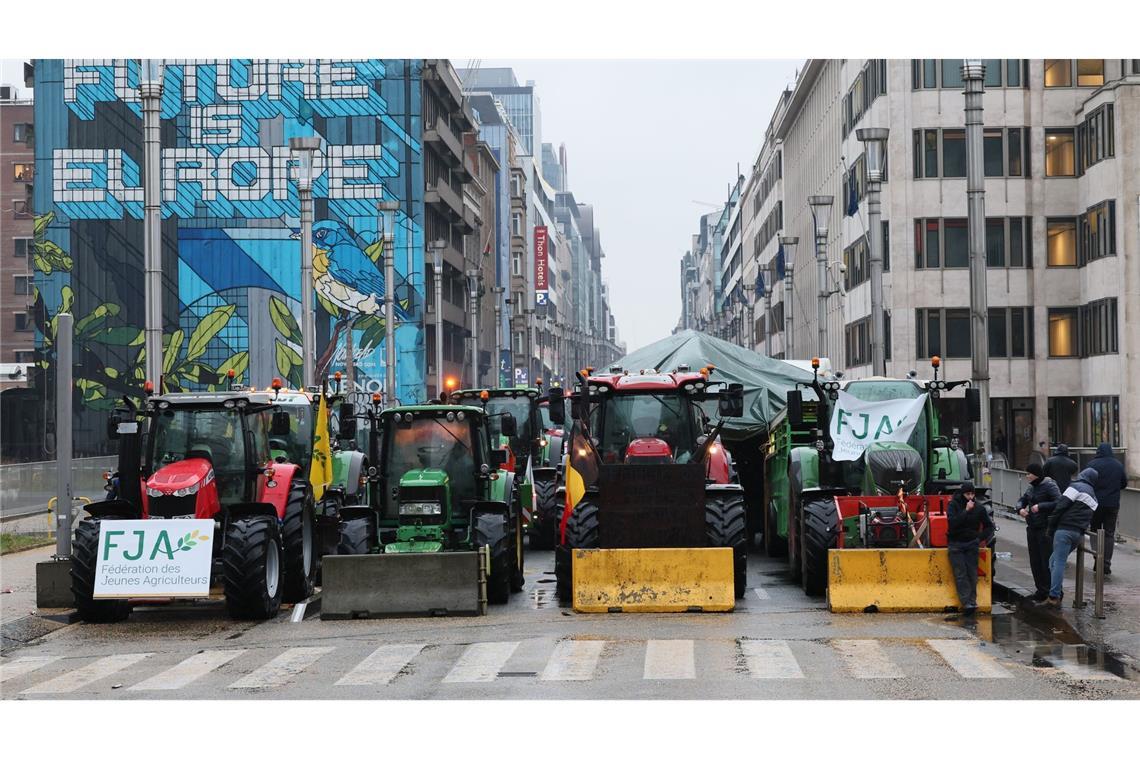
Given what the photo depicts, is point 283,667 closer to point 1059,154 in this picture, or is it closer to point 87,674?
point 87,674

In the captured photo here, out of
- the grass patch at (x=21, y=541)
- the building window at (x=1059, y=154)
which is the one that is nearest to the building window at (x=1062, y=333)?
the building window at (x=1059, y=154)

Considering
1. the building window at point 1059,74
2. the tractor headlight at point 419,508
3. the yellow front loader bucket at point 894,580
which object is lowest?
the yellow front loader bucket at point 894,580

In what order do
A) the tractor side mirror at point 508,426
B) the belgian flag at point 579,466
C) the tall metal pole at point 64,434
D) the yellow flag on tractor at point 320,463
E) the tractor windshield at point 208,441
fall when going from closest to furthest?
1. the tractor windshield at point 208,441
2. the tall metal pole at point 64,434
3. the belgian flag at point 579,466
4. the tractor side mirror at point 508,426
5. the yellow flag on tractor at point 320,463

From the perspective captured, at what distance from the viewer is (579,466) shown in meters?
21.4

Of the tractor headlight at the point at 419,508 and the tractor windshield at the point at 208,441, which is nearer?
the tractor windshield at the point at 208,441

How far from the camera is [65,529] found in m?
20.4

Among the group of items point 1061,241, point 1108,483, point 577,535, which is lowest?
point 577,535

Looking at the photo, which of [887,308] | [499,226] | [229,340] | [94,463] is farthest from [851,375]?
[499,226]

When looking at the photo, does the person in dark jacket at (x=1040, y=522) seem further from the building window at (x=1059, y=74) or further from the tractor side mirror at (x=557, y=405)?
the building window at (x=1059, y=74)

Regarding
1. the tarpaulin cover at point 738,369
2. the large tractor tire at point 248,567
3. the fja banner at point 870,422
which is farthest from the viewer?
the tarpaulin cover at point 738,369

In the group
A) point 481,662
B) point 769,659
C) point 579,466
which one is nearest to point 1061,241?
point 579,466

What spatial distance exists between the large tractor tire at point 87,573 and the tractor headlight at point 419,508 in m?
3.50

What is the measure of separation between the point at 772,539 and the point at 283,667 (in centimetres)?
1333

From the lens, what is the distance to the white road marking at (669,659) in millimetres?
13938
